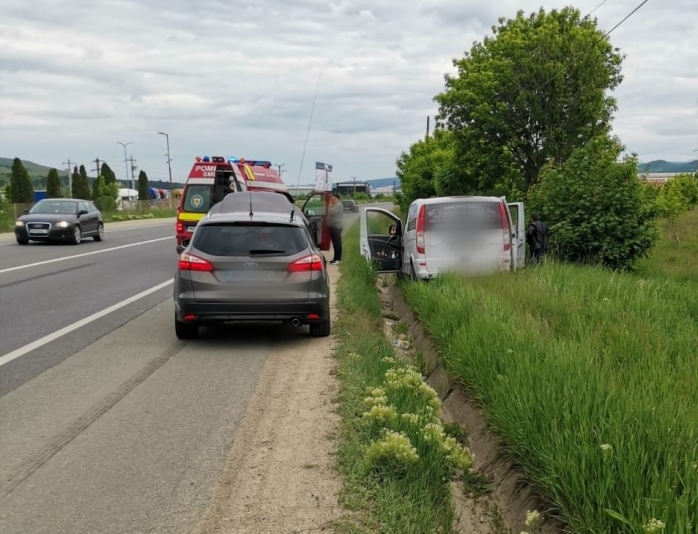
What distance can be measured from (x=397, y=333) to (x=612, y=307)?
300cm

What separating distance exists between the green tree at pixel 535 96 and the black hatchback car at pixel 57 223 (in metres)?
15.2

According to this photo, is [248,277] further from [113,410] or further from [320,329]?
[113,410]

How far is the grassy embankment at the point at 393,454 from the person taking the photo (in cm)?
378

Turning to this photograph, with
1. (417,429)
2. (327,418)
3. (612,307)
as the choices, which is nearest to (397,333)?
(612,307)

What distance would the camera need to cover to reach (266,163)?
2212 centimetres

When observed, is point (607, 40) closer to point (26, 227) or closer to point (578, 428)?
point (26, 227)

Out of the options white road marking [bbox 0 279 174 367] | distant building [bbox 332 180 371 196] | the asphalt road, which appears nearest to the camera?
the asphalt road

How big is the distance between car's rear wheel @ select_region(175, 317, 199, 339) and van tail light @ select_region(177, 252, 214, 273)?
734 millimetres

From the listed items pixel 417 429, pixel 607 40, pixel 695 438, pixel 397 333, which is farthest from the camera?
pixel 607 40

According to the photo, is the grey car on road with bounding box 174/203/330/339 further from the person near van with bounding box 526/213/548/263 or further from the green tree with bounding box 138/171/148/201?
the green tree with bounding box 138/171/148/201

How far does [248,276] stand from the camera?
26.9 ft

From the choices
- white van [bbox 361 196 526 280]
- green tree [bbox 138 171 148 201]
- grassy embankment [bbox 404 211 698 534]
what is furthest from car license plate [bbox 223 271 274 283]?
green tree [bbox 138 171 148 201]

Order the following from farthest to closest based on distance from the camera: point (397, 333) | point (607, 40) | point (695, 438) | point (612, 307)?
point (607, 40) → point (397, 333) → point (612, 307) → point (695, 438)

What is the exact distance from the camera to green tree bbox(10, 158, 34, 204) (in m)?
62.3
